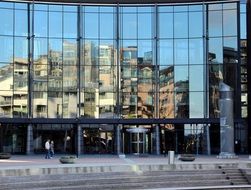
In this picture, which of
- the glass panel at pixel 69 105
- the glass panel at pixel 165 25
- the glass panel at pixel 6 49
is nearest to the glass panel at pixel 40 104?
the glass panel at pixel 69 105

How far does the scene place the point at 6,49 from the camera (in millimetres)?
55500

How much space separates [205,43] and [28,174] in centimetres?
3152

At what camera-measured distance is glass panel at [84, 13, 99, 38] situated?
5706 cm

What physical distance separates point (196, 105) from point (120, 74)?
308 inches

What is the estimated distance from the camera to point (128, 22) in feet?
188

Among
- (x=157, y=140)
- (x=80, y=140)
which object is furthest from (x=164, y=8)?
(x=80, y=140)

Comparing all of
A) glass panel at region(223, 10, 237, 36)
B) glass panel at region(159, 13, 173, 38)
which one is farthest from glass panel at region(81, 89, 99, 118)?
glass panel at region(223, 10, 237, 36)

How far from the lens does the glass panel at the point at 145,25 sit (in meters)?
57.3

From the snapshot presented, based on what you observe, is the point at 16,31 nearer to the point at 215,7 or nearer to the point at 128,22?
the point at 128,22

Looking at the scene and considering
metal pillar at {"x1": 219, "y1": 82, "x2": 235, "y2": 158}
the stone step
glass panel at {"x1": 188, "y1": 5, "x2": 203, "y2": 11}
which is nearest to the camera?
the stone step

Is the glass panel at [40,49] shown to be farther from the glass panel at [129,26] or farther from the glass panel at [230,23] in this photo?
the glass panel at [230,23]

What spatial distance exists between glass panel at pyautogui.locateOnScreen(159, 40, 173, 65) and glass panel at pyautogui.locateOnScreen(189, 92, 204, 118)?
388cm

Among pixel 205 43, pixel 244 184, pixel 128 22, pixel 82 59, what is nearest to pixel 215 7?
pixel 205 43

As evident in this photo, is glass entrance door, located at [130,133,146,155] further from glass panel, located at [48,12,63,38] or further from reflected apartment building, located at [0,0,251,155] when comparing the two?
glass panel, located at [48,12,63,38]
